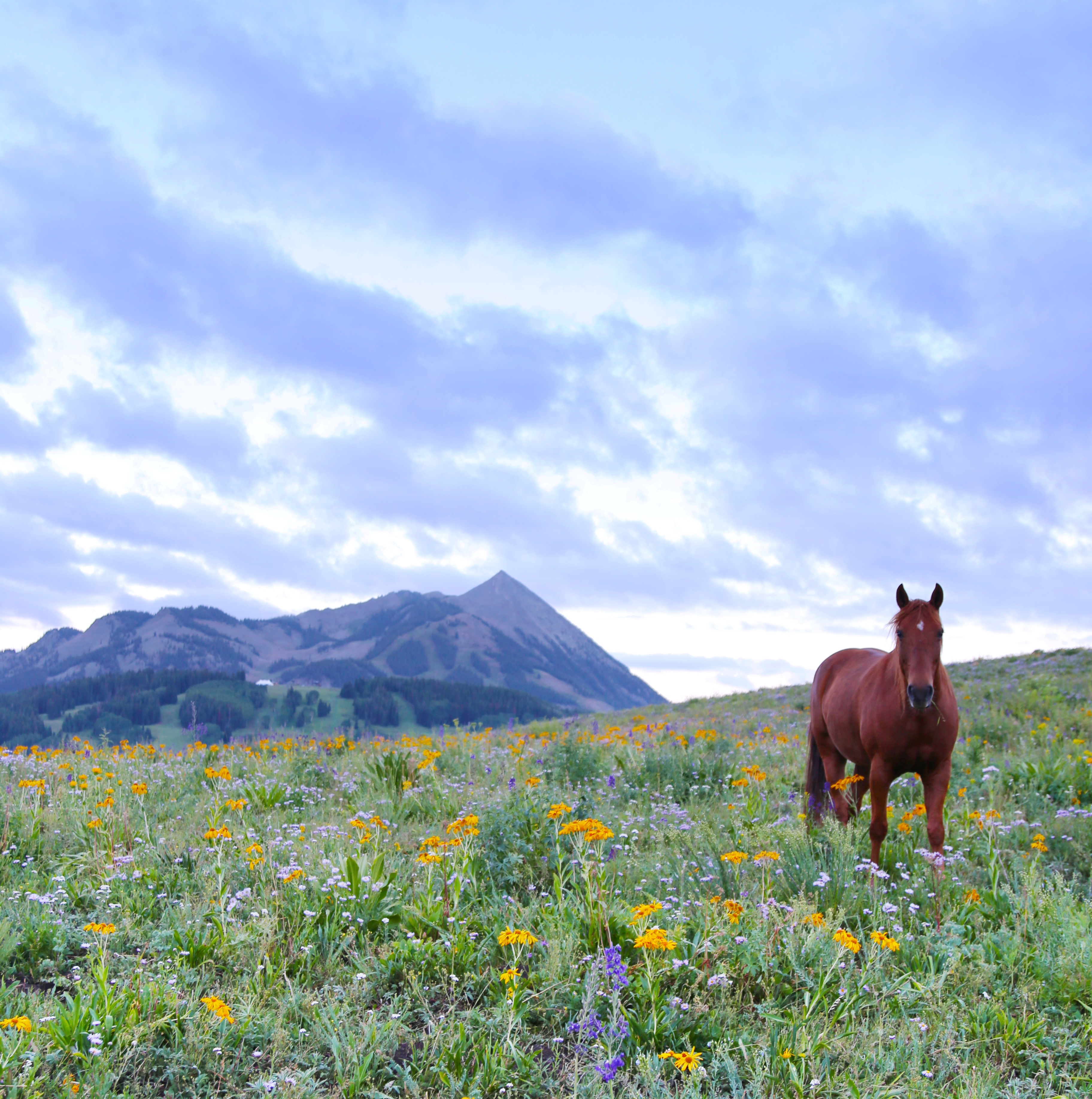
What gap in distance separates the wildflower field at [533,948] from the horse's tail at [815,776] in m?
0.28

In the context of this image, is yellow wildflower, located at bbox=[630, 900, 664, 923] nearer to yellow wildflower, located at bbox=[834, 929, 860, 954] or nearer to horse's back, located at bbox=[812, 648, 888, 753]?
yellow wildflower, located at bbox=[834, 929, 860, 954]

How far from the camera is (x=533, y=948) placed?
4406 millimetres

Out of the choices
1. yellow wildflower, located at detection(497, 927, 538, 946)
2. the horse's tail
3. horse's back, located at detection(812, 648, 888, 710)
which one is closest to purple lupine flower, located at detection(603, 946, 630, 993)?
yellow wildflower, located at detection(497, 927, 538, 946)

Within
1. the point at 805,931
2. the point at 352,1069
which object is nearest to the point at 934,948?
the point at 805,931

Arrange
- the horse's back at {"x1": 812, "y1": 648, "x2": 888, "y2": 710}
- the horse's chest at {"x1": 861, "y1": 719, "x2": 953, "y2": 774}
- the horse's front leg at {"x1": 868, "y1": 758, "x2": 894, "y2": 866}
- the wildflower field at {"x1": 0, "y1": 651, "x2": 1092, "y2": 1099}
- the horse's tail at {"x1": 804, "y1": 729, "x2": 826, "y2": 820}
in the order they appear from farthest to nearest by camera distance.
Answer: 1. the horse's tail at {"x1": 804, "y1": 729, "x2": 826, "y2": 820}
2. the horse's back at {"x1": 812, "y1": 648, "x2": 888, "y2": 710}
3. the horse's chest at {"x1": 861, "y1": 719, "x2": 953, "y2": 774}
4. the horse's front leg at {"x1": 868, "y1": 758, "x2": 894, "y2": 866}
5. the wildflower field at {"x1": 0, "y1": 651, "x2": 1092, "y2": 1099}

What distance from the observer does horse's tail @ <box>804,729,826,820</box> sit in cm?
816

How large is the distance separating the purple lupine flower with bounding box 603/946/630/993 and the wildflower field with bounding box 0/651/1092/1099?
19 mm

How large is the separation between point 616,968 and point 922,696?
3749 mm

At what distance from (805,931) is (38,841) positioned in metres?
6.79

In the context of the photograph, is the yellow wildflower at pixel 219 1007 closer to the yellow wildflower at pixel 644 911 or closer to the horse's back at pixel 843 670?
the yellow wildflower at pixel 644 911

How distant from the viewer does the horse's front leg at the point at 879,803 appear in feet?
20.2

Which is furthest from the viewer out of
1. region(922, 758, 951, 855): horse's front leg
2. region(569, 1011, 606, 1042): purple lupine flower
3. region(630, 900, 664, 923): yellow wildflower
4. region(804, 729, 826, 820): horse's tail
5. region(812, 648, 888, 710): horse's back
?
region(804, 729, 826, 820): horse's tail

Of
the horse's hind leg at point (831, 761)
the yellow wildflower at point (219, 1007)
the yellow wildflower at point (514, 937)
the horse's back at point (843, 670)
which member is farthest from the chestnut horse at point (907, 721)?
the yellow wildflower at point (219, 1007)

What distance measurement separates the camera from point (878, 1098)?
3.07m
